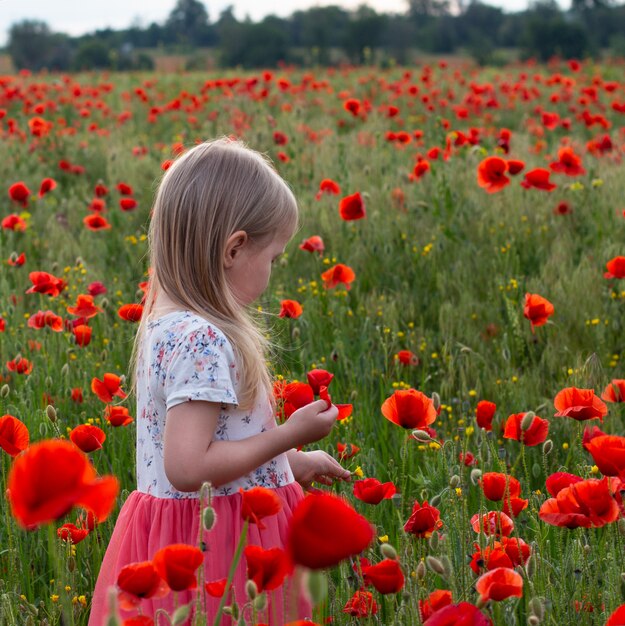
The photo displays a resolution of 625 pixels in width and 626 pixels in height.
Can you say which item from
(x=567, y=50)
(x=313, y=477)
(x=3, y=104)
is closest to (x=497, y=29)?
(x=567, y=50)

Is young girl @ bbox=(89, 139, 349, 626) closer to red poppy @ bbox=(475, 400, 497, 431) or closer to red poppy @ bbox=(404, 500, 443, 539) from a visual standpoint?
red poppy @ bbox=(404, 500, 443, 539)

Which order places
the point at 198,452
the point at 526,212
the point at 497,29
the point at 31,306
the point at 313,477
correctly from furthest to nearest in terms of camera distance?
1. the point at 497,29
2. the point at 526,212
3. the point at 31,306
4. the point at 313,477
5. the point at 198,452

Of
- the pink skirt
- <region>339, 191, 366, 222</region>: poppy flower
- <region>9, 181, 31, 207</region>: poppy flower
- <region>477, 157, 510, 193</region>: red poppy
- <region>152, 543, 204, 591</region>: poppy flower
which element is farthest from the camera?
<region>9, 181, 31, 207</region>: poppy flower

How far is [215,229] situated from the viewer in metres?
1.80

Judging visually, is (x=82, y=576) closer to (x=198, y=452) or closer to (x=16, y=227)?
(x=198, y=452)

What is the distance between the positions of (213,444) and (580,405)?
2.40 ft

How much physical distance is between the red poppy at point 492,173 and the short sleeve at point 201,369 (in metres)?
2.40

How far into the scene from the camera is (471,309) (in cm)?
364

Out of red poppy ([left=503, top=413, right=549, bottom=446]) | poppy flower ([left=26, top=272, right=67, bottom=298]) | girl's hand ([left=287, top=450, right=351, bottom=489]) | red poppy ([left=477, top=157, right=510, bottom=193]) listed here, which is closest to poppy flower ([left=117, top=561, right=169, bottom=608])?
girl's hand ([left=287, top=450, right=351, bottom=489])

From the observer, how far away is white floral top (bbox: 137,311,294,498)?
164 centimetres

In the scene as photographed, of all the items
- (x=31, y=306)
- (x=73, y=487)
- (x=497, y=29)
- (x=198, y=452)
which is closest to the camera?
(x=73, y=487)

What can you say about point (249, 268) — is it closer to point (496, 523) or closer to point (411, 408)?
point (411, 408)

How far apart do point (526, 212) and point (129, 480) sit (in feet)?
9.18

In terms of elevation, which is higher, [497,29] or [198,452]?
[497,29]
